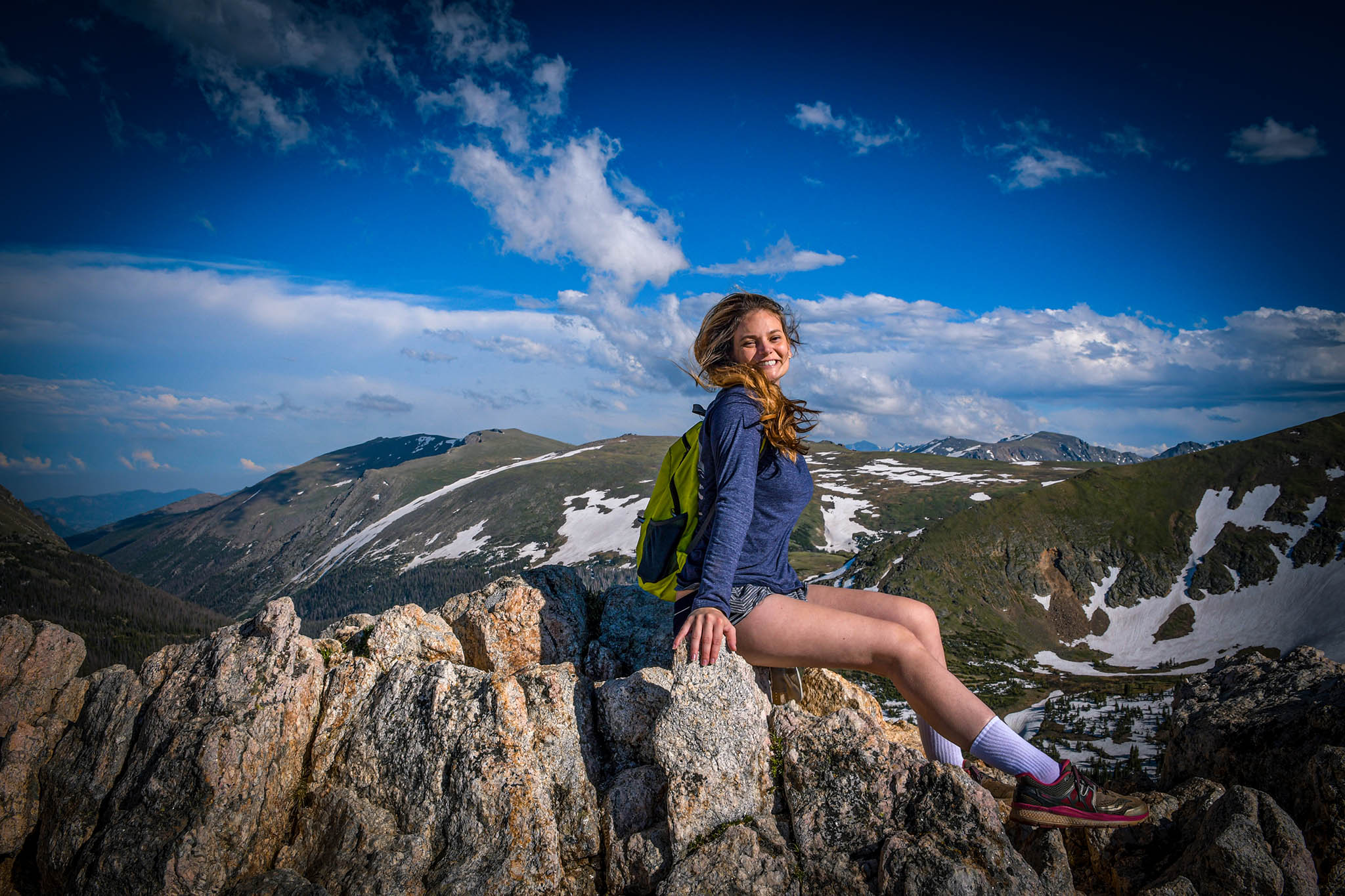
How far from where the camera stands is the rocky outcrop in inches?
282

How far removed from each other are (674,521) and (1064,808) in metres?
4.70

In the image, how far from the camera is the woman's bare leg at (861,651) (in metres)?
6.61

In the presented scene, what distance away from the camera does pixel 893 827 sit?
20.4ft

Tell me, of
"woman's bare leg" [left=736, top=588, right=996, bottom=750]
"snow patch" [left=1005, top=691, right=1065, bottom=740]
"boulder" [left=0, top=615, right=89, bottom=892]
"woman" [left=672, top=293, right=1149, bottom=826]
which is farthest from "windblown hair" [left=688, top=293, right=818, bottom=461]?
"snow patch" [left=1005, top=691, right=1065, bottom=740]

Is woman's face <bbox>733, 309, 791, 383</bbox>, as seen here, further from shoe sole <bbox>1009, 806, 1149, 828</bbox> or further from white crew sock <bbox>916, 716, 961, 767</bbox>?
shoe sole <bbox>1009, 806, 1149, 828</bbox>

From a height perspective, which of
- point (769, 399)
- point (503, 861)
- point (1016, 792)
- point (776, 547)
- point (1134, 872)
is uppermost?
→ point (769, 399)

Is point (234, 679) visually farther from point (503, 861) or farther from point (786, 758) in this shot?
point (786, 758)

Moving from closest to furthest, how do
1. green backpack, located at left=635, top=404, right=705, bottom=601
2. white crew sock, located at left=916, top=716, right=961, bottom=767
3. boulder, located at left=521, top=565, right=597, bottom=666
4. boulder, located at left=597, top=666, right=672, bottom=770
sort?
1. white crew sock, located at left=916, top=716, right=961, bottom=767
2. green backpack, located at left=635, top=404, right=705, bottom=601
3. boulder, located at left=597, top=666, right=672, bottom=770
4. boulder, located at left=521, top=565, right=597, bottom=666

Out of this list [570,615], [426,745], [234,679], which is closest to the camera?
[426,745]

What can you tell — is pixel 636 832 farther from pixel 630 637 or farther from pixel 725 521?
pixel 630 637

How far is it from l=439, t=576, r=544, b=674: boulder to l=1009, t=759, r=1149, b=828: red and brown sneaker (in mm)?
6927

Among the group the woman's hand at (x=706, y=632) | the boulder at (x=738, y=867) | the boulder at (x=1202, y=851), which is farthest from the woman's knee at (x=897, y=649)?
the boulder at (x=1202, y=851)

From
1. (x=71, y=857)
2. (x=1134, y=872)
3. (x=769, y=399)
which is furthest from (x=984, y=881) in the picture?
(x=71, y=857)

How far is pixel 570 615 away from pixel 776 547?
4.75 meters
